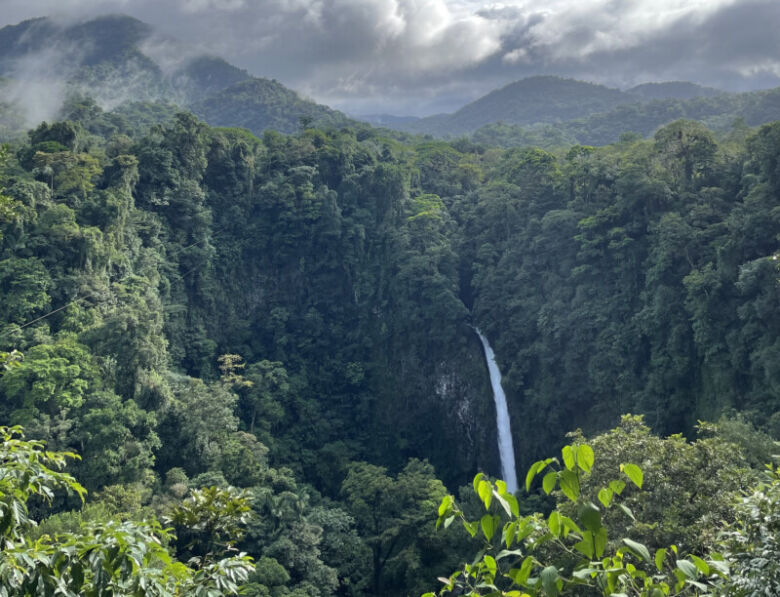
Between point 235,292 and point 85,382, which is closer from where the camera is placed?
point 85,382

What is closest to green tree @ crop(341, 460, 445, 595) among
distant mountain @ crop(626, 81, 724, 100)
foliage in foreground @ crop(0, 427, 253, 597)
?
foliage in foreground @ crop(0, 427, 253, 597)

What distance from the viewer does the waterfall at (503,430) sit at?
2188cm

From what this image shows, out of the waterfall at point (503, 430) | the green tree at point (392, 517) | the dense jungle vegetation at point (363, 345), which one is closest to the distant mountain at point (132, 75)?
the dense jungle vegetation at point (363, 345)

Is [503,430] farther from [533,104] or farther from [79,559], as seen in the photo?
[533,104]

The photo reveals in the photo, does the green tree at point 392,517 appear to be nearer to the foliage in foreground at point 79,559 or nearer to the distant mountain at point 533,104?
the foliage in foreground at point 79,559

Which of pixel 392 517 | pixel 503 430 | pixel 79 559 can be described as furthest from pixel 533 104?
pixel 79 559

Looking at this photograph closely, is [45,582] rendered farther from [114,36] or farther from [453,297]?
[114,36]

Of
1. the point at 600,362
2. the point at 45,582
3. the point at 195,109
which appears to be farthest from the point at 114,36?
the point at 45,582

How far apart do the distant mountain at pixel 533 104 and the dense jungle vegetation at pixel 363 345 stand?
5442 cm

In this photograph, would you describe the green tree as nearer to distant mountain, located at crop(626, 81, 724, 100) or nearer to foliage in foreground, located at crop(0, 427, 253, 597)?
foliage in foreground, located at crop(0, 427, 253, 597)

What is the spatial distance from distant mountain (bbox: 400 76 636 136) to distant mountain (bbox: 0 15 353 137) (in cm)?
2924

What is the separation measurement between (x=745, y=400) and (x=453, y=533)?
28.1ft

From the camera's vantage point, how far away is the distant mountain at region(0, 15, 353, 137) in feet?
Answer: 200

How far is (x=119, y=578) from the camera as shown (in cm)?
224
